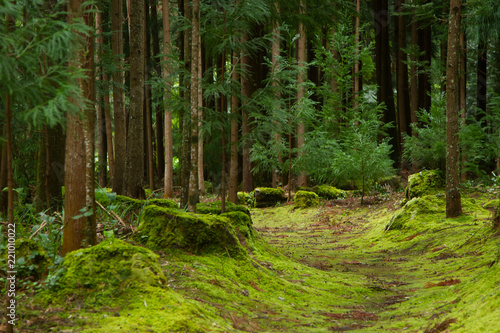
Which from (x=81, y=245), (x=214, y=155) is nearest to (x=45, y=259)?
(x=81, y=245)

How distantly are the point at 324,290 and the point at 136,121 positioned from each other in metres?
6.77

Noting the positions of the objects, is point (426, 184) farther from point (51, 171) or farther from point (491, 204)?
point (51, 171)

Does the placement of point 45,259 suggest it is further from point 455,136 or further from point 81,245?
point 455,136

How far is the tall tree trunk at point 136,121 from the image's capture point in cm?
1063

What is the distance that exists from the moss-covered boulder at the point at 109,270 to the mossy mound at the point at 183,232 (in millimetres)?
1572

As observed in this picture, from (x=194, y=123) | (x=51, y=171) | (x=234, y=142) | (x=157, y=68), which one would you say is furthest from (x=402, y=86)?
(x=51, y=171)

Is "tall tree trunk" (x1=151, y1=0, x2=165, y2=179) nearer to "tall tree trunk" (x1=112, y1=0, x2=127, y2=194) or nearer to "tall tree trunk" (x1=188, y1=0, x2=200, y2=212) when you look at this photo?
"tall tree trunk" (x1=112, y1=0, x2=127, y2=194)

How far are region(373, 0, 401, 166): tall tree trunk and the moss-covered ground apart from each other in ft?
36.1

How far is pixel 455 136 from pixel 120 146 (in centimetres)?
927

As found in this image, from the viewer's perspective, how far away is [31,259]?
4.44 meters

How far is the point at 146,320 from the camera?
3.72m

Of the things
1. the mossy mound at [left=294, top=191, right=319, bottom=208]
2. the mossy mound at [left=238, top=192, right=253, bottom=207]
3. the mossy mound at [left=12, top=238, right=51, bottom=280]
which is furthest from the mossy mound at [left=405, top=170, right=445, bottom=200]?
the mossy mound at [left=12, top=238, right=51, bottom=280]

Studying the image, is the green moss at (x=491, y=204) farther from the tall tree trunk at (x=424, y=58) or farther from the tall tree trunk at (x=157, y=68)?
the tall tree trunk at (x=157, y=68)

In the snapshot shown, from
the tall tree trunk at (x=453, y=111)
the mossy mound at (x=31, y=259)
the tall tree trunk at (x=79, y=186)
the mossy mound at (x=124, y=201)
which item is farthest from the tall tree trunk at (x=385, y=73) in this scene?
the mossy mound at (x=31, y=259)
